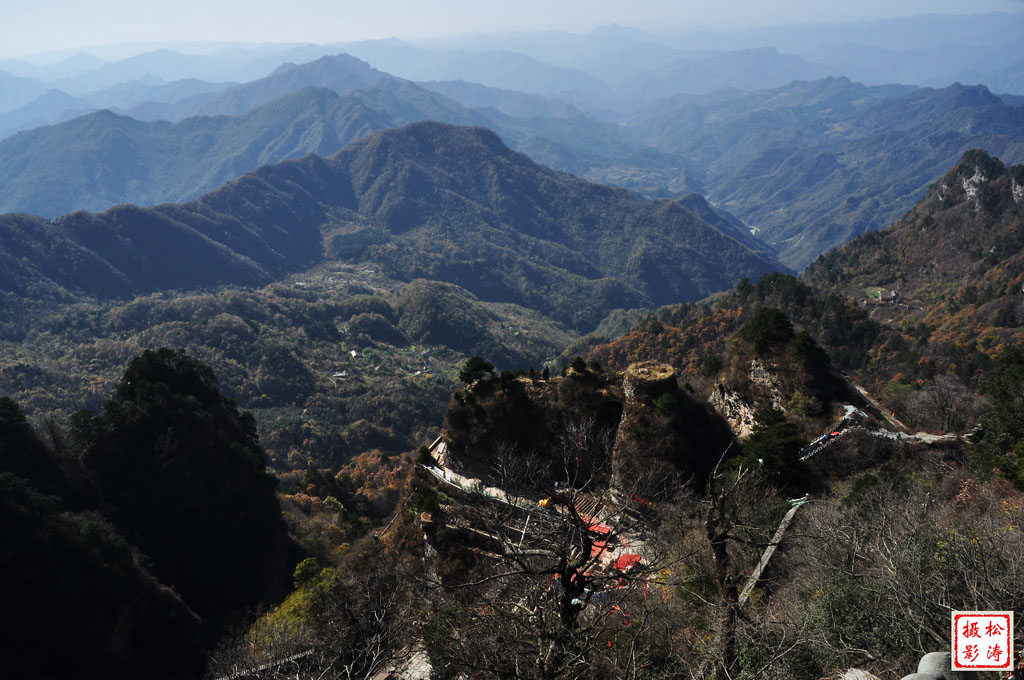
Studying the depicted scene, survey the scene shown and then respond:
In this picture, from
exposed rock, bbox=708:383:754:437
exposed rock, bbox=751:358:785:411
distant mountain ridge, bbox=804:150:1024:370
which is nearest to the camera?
exposed rock, bbox=751:358:785:411

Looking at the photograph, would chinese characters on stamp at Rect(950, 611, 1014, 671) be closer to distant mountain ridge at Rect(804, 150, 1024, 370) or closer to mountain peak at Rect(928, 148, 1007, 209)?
distant mountain ridge at Rect(804, 150, 1024, 370)

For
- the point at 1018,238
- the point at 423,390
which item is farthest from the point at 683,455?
the point at 1018,238

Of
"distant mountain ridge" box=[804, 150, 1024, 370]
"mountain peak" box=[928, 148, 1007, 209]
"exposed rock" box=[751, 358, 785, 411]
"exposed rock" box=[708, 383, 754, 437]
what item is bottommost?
"distant mountain ridge" box=[804, 150, 1024, 370]

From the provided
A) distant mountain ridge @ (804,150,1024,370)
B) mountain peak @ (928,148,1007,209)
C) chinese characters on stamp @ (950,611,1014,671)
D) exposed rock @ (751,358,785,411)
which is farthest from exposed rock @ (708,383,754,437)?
mountain peak @ (928,148,1007,209)

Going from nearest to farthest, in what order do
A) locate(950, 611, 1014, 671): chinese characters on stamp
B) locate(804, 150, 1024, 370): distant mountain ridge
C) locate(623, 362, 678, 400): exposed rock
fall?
locate(950, 611, 1014, 671): chinese characters on stamp → locate(623, 362, 678, 400): exposed rock → locate(804, 150, 1024, 370): distant mountain ridge

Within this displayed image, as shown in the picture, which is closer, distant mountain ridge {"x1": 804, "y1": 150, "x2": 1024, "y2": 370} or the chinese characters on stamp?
the chinese characters on stamp

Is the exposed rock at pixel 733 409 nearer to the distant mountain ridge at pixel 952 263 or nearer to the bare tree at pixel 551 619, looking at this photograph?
the bare tree at pixel 551 619

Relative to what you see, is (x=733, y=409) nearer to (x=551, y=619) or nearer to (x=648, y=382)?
(x=648, y=382)

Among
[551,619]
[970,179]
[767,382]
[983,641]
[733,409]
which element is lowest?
[970,179]

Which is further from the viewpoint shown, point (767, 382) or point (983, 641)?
point (767, 382)

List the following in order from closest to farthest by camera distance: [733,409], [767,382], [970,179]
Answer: [767,382], [733,409], [970,179]

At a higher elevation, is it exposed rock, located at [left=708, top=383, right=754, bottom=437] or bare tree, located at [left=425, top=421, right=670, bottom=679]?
bare tree, located at [left=425, top=421, right=670, bottom=679]

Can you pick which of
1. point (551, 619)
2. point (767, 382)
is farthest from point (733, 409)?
point (551, 619)
